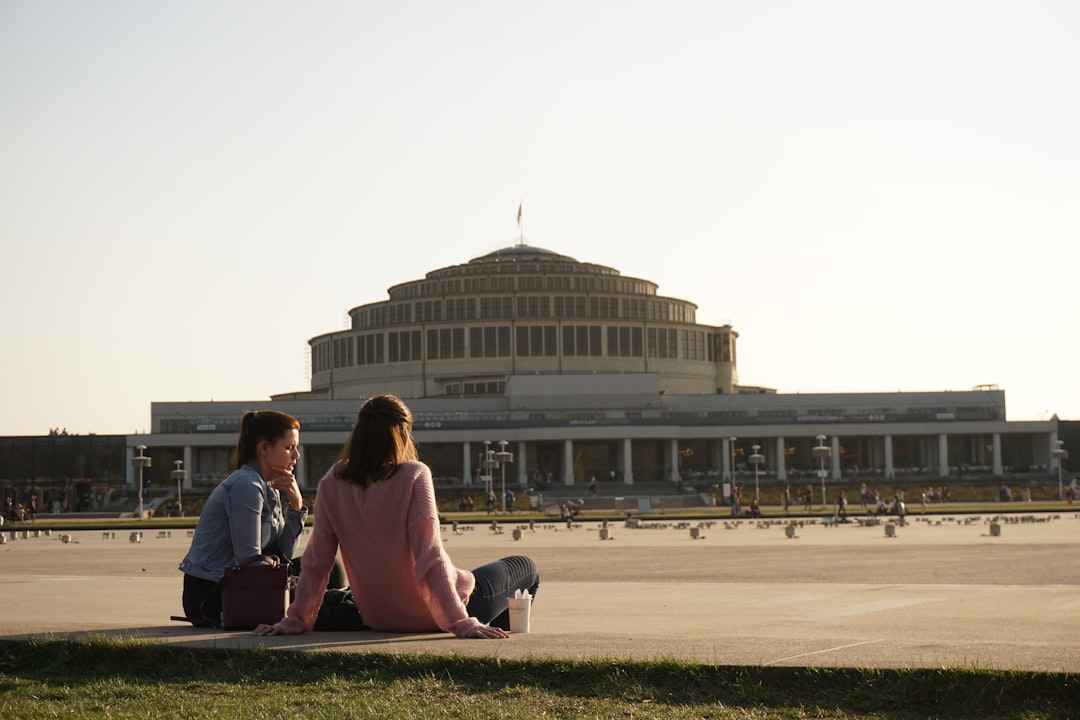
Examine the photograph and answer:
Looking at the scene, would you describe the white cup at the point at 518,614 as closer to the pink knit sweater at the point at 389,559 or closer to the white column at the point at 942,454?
the pink knit sweater at the point at 389,559

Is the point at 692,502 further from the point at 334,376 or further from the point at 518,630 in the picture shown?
the point at 518,630

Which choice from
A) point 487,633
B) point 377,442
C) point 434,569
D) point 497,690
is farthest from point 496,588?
point 497,690

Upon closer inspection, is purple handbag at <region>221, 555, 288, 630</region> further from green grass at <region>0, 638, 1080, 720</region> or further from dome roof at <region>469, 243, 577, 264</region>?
dome roof at <region>469, 243, 577, 264</region>

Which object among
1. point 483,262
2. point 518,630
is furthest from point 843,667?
point 483,262

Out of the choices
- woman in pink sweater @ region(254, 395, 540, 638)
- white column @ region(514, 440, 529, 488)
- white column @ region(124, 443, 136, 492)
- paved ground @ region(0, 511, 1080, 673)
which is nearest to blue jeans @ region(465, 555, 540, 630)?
woman in pink sweater @ region(254, 395, 540, 638)

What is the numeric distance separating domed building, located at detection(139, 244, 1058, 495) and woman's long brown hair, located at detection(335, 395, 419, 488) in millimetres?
87895

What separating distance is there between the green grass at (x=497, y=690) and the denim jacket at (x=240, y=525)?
135 centimetres

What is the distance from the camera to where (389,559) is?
993 centimetres

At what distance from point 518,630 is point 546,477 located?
91.8 meters

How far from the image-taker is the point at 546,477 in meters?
102

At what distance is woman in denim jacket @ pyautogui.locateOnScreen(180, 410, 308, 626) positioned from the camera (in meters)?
10.6

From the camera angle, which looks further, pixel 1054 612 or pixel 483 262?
pixel 483 262

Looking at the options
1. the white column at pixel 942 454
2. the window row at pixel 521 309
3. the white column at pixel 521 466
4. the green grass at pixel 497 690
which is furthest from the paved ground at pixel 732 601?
the window row at pixel 521 309

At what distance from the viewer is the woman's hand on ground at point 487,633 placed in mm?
9992
